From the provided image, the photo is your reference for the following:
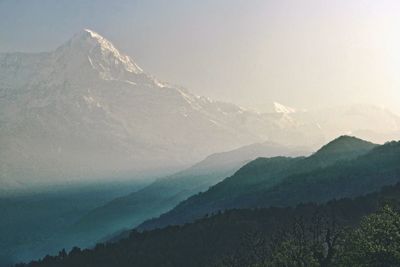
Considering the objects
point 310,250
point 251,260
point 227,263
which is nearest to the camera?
point 310,250

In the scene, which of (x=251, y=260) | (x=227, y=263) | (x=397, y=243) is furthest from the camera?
(x=227, y=263)

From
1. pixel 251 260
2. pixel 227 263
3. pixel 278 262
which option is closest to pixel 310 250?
pixel 278 262

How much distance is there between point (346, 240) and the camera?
120125mm

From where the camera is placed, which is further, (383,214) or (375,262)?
(383,214)

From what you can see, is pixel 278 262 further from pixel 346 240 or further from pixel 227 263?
pixel 227 263

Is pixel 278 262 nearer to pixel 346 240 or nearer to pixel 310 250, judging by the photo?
pixel 310 250

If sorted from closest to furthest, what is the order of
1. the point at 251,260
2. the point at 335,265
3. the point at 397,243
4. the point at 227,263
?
the point at 397,243
the point at 335,265
the point at 251,260
the point at 227,263

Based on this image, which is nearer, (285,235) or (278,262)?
(278,262)

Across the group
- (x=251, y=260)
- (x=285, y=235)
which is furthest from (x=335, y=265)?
(x=285, y=235)

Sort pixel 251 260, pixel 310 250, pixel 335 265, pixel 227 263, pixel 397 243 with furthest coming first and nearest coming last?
pixel 227 263, pixel 251 260, pixel 310 250, pixel 335 265, pixel 397 243

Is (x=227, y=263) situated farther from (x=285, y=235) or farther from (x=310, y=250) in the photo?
(x=310, y=250)

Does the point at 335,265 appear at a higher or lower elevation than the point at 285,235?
lower

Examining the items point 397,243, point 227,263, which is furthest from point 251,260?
point 397,243

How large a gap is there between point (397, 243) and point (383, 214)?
494 inches
